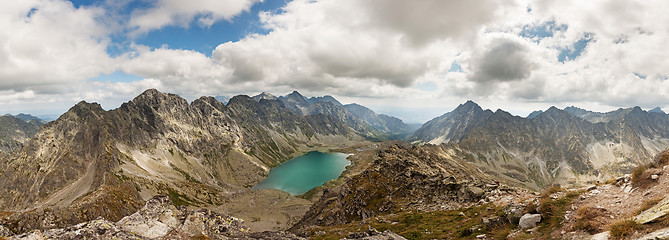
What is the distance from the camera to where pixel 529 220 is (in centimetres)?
2008

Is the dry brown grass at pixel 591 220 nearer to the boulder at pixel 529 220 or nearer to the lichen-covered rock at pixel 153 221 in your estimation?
the boulder at pixel 529 220

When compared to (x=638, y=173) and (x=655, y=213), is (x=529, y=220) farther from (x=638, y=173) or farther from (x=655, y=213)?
(x=655, y=213)

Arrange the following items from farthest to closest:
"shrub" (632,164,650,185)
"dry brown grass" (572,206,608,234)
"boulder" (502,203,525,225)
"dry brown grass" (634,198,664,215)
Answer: "boulder" (502,203,525,225) < "shrub" (632,164,650,185) < "dry brown grass" (572,206,608,234) < "dry brown grass" (634,198,664,215)

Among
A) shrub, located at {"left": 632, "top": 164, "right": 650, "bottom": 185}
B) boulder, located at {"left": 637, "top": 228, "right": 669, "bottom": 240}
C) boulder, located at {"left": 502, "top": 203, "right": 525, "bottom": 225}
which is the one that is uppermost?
shrub, located at {"left": 632, "top": 164, "right": 650, "bottom": 185}

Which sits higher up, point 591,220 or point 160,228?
point 591,220

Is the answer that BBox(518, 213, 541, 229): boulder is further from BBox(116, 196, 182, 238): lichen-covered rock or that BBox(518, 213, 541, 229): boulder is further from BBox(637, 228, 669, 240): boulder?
BBox(116, 196, 182, 238): lichen-covered rock

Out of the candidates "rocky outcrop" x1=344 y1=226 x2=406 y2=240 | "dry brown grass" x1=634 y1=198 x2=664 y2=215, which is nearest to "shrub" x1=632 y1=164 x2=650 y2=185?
"dry brown grass" x1=634 y1=198 x2=664 y2=215

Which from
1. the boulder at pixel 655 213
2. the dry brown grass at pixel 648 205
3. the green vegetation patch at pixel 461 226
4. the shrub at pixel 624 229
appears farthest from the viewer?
the green vegetation patch at pixel 461 226

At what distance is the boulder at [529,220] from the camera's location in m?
19.7

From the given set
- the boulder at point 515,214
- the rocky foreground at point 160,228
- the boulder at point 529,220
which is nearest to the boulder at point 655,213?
the boulder at point 529,220

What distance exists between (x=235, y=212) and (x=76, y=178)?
442ft

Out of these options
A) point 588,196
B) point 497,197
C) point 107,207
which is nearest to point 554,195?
point 588,196

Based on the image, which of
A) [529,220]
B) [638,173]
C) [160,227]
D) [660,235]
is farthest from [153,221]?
[638,173]

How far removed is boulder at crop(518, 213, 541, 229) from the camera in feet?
64.6
